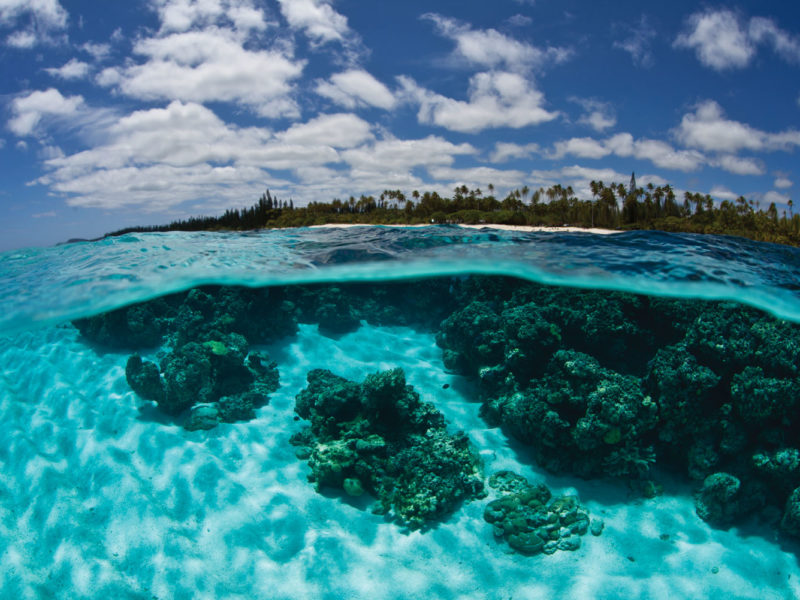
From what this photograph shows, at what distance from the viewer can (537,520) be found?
6.84 meters

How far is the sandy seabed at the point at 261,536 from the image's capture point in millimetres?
6062

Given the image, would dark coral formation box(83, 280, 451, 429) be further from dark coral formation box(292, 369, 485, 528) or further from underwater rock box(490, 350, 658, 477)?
underwater rock box(490, 350, 658, 477)

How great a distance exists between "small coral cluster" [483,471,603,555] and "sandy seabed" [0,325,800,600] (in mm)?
186

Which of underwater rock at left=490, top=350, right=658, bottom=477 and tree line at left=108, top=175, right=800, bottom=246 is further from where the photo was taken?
tree line at left=108, top=175, right=800, bottom=246

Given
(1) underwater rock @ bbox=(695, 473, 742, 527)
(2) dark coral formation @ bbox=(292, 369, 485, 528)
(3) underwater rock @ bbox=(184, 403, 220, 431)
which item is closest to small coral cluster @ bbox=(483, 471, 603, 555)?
(2) dark coral formation @ bbox=(292, 369, 485, 528)

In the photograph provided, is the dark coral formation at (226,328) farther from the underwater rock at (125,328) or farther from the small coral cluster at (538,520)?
the small coral cluster at (538,520)

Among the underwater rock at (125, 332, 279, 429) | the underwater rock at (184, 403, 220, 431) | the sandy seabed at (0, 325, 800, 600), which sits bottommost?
the sandy seabed at (0, 325, 800, 600)

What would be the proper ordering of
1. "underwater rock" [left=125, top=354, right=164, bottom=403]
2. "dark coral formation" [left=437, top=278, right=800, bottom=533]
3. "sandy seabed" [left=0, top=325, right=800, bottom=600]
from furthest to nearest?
"underwater rock" [left=125, top=354, right=164, bottom=403] → "dark coral formation" [left=437, top=278, right=800, bottom=533] → "sandy seabed" [left=0, top=325, right=800, bottom=600]

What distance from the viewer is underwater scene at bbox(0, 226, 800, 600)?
6.30m

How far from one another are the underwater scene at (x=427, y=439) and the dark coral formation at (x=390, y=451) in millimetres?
39

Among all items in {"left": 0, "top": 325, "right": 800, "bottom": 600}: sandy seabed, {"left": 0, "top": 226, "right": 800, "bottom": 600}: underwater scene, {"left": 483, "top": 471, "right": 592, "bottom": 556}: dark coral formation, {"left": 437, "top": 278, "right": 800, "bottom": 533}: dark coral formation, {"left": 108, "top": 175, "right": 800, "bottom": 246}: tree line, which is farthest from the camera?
{"left": 108, "top": 175, "right": 800, "bottom": 246}: tree line

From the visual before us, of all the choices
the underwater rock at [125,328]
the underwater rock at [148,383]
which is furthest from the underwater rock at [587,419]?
the underwater rock at [125,328]

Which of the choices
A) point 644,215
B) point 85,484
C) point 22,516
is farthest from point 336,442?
point 644,215

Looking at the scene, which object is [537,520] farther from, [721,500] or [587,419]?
[721,500]
